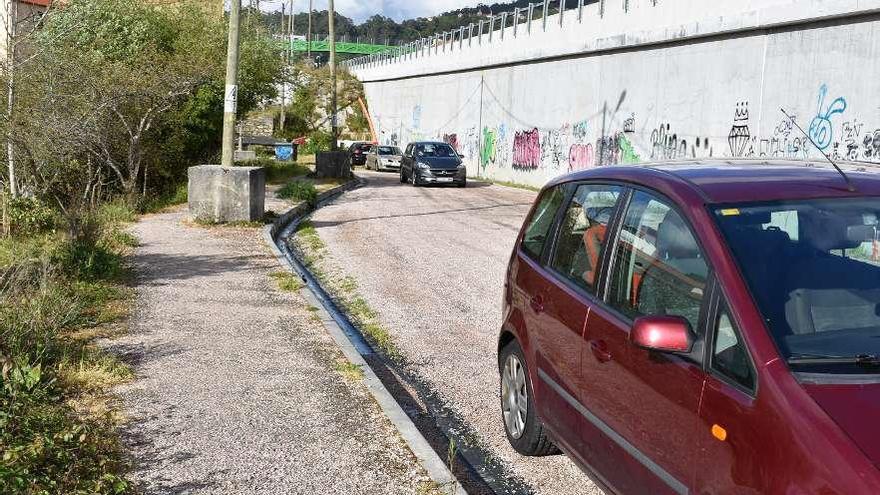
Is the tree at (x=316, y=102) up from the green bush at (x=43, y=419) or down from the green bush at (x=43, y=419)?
up

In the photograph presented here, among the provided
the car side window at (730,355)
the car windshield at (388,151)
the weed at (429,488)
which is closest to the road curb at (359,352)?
the weed at (429,488)

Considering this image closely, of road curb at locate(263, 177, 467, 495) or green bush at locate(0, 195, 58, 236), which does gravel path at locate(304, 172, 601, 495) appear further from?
green bush at locate(0, 195, 58, 236)

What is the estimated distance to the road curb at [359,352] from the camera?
4.80 meters

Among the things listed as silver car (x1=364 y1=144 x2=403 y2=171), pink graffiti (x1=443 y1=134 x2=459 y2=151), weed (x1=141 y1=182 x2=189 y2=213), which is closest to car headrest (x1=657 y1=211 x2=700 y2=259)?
weed (x1=141 y1=182 x2=189 y2=213)

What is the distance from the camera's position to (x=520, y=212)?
2217cm

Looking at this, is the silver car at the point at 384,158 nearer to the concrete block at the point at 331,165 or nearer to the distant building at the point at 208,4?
the concrete block at the point at 331,165

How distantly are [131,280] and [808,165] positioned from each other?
25.9ft

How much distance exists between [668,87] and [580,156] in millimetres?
6019

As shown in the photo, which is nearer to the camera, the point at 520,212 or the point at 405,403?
the point at 405,403

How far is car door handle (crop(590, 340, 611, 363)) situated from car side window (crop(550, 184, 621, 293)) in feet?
1.06

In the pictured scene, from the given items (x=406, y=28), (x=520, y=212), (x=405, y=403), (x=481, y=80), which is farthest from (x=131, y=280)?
(x=406, y=28)

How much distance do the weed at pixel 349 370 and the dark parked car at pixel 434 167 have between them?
2418 cm

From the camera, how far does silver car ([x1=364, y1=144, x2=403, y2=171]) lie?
4469 centimetres

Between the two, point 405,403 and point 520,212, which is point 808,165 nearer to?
point 405,403
